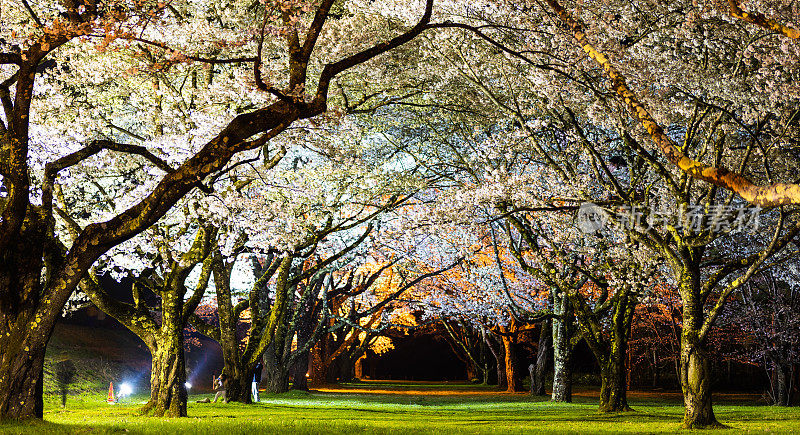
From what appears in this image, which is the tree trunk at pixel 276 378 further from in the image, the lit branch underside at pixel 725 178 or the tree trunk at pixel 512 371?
the lit branch underside at pixel 725 178

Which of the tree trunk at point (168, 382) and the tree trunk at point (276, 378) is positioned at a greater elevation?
the tree trunk at point (168, 382)

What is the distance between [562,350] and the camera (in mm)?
27141

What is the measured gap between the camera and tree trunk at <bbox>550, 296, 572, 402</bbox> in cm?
2688

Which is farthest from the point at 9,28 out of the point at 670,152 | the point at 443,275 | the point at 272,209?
the point at 443,275

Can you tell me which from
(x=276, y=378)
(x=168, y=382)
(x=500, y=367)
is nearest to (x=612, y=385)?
(x=168, y=382)

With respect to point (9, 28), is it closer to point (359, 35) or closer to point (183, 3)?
point (183, 3)

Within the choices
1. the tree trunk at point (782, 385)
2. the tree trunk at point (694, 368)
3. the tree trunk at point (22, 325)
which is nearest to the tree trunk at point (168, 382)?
the tree trunk at point (22, 325)

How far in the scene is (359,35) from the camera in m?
18.5

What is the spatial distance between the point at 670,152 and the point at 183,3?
15014 millimetres

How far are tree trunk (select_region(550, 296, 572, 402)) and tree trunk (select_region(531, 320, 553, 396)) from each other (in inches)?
206

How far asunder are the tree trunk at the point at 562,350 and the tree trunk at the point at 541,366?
522 centimetres

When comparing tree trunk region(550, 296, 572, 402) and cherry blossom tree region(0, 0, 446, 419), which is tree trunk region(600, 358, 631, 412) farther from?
cherry blossom tree region(0, 0, 446, 419)

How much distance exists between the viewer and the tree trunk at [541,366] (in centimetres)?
3322

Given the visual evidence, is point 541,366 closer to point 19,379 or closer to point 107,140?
point 107,140
